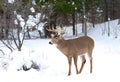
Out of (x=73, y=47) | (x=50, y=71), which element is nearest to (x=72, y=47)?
(x=73, y=47)

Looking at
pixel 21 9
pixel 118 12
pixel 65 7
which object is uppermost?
pixel 21 9

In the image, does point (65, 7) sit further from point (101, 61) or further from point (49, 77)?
point (49, 77)

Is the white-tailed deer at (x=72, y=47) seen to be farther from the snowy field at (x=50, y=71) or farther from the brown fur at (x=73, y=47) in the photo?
the snowy field at (x=50, y=71)

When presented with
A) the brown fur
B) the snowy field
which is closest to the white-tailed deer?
the brown fur

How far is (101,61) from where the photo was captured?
13.4m

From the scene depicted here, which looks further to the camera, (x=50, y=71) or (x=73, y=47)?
(x=50, y=71)

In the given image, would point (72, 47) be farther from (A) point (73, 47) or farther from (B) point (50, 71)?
(B) point (50, 71)

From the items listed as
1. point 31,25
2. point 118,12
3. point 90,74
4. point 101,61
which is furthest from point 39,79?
point 118,12

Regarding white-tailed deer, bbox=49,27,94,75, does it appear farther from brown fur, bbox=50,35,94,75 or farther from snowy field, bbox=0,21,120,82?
snowy field, bbox=0,21,120,82

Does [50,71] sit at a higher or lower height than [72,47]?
lower

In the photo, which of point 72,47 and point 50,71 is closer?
point 72,47

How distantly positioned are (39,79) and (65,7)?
55.6 feet

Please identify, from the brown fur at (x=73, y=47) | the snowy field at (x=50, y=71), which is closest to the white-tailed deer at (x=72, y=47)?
the brown fur at (x=73, y=47)

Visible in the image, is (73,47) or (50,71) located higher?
(73,47)
